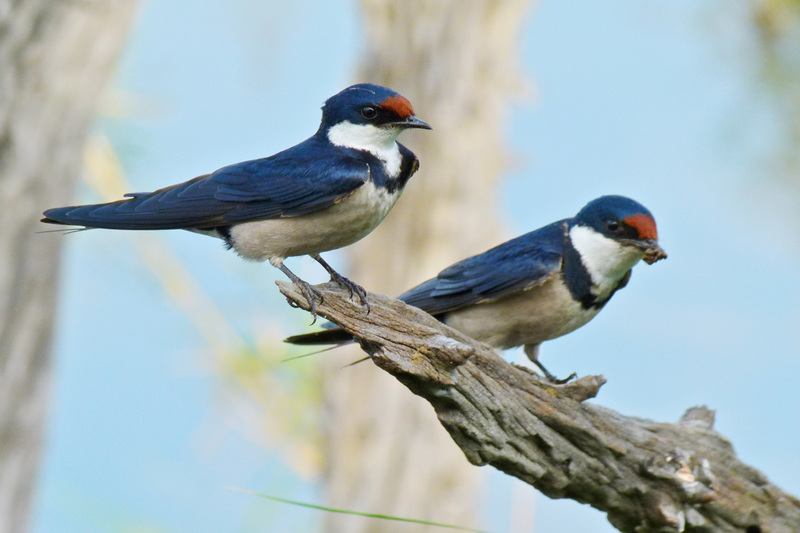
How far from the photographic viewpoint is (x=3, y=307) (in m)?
3.82

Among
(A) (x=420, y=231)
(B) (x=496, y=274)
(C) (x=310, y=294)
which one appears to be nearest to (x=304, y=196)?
(C) (x=310, y=294)

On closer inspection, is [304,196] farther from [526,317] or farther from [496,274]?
[526,317]

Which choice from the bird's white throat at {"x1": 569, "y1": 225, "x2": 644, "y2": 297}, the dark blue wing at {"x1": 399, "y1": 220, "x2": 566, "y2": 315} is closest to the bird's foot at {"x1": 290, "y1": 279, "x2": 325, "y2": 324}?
the dark blue wing at {"x1": 399, "y1": 220, "x2": 566, "y2": 315}

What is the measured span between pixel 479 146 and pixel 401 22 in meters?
1.00

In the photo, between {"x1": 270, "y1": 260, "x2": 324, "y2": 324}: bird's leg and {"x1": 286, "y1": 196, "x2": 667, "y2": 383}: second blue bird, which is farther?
{"x1": 286, "y1": 196, "x2": 667, "y2": 383}: second blue bird

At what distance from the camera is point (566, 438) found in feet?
9.17

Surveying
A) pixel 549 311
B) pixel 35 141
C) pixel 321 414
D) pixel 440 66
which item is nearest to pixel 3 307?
pixel 35 141

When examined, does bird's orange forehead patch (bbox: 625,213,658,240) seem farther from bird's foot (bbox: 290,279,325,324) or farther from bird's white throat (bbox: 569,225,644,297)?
bird's foot (bbox: 290,279,325,324)

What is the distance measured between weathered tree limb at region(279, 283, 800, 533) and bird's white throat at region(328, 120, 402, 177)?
0.39 meters

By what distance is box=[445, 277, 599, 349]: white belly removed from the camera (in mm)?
3026

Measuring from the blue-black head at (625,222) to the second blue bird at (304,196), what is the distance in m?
0.68

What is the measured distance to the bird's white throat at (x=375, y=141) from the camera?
267 cm

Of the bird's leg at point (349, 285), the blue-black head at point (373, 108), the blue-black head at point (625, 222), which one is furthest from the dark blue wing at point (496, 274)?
the blue-black head at point (373, 108)

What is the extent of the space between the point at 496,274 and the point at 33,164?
1988 mm
